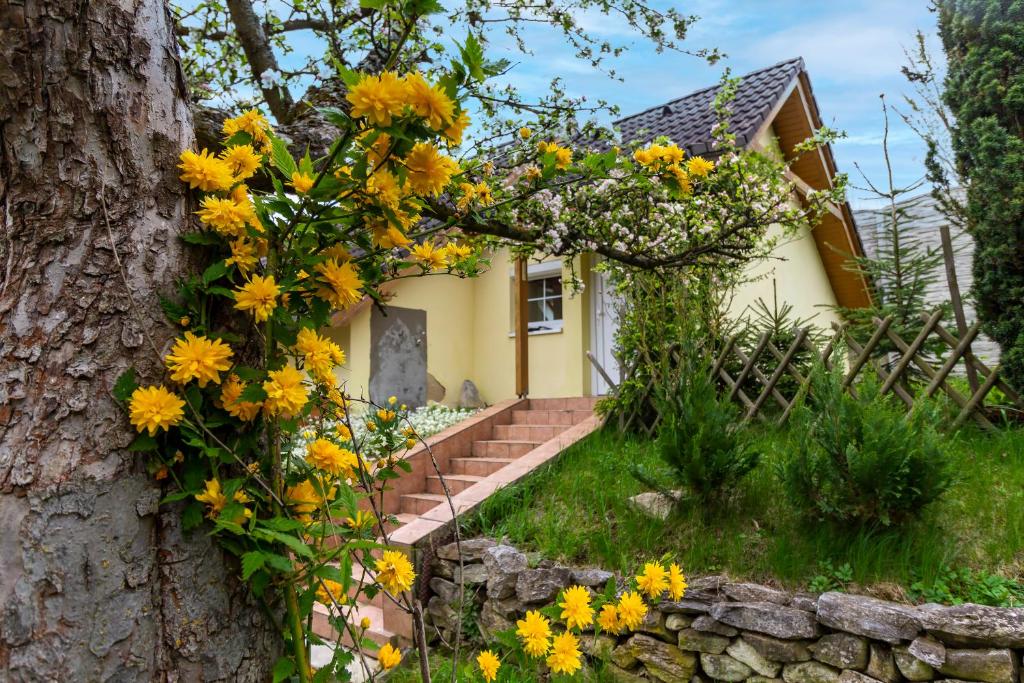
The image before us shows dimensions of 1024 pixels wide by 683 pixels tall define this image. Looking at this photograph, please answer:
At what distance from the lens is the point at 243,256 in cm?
113

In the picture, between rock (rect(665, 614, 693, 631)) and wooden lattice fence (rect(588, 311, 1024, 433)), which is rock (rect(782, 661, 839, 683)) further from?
wooden lattice fence (rect(588, 311, 1024, 433))

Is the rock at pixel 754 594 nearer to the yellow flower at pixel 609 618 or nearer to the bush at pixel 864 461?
the bush at pixel 864 461

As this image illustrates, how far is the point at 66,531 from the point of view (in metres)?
1.09

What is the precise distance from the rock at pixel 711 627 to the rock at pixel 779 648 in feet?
0.32

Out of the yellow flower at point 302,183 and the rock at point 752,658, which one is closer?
the yellow flower at point 302,183

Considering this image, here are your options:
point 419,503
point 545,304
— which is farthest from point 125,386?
point 545,304

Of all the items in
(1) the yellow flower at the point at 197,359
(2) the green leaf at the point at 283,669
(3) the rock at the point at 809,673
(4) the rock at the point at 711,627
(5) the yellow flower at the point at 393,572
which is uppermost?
(1) the yellow flower at the point at 197,359

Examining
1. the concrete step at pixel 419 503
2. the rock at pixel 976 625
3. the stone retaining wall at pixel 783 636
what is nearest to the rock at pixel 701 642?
the stone retaining wall at pixel 783 636

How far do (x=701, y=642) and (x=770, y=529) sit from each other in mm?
764

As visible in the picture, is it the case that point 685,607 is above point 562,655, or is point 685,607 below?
below

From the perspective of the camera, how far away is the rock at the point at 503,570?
388cm

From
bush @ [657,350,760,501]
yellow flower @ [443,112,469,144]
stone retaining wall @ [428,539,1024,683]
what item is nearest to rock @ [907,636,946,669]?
stone retaining wall @ [428,539,1024,683]

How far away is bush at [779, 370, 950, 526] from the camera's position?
3111 mm

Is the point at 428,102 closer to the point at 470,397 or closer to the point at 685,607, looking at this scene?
the point at 685,607
